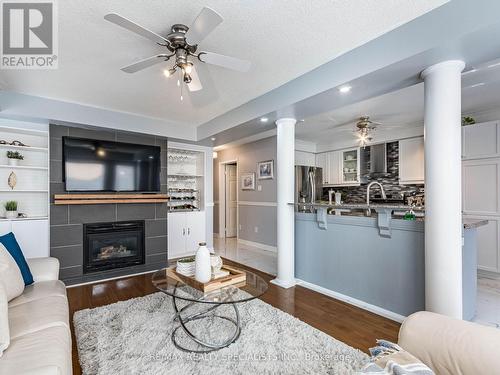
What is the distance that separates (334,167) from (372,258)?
3.43 meters

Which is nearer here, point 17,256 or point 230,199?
point 17,256

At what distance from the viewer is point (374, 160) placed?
5.24 meters

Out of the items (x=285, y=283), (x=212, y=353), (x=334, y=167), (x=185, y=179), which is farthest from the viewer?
(x=334, y=167)

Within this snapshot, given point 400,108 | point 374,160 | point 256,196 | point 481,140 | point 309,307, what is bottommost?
point 309,307

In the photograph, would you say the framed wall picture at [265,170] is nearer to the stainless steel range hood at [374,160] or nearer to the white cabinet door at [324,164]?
the white cabinet door at [324,164]

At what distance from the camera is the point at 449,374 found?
950 millimetres

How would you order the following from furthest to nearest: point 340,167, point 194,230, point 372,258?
point 340,167 < point 194,230 < point 372,258

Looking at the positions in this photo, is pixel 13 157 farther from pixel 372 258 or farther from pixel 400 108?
pixel 400 108

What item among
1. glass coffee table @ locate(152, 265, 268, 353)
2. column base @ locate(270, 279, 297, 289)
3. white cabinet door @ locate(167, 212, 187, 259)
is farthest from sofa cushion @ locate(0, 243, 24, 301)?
white cabinet door @ locate(167, 212, 187, 259)

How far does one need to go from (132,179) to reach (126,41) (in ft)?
7.72

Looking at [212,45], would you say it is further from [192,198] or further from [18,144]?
[192,198]

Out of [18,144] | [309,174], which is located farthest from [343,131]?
[18,144]

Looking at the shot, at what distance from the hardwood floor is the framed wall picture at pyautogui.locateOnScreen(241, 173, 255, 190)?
2.63 meters

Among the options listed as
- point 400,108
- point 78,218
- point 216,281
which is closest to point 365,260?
point 216,281
